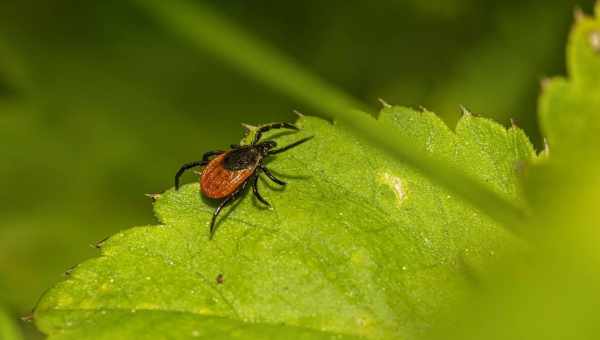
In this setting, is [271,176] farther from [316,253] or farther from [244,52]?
[244,52]

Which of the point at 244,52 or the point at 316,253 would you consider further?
the point at 244,52

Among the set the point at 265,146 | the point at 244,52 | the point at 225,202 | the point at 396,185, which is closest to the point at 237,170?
the point at 265,146

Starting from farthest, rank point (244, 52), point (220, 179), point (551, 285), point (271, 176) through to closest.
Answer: point (244, 52) < point (220, 179) < point (271, 176) < point (551, 285)

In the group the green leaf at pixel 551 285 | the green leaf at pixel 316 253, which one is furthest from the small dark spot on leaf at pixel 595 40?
the green leaf at pixel 551 285

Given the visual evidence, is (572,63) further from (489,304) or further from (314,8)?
(314,8)

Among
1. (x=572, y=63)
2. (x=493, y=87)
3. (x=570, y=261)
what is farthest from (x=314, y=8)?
(x=570, y=261)

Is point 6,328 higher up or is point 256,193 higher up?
point 256,193

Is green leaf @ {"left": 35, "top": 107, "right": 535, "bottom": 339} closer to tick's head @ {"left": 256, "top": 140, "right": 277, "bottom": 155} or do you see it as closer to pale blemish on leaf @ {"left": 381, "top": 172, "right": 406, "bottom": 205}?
pale blemish on leaf @ {"left": 381, "top": 172, "right": 406, "bottom": 205}

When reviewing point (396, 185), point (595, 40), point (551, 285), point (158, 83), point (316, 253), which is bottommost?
point (551, 285)
